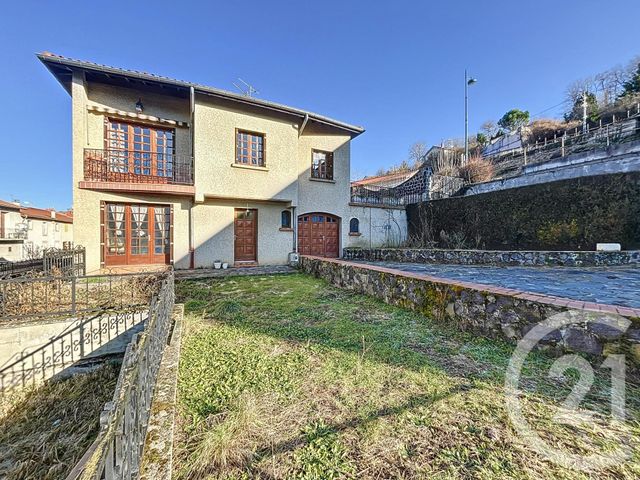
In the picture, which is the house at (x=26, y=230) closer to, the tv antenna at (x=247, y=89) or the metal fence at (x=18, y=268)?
the metal fence at (x=18, y=268)

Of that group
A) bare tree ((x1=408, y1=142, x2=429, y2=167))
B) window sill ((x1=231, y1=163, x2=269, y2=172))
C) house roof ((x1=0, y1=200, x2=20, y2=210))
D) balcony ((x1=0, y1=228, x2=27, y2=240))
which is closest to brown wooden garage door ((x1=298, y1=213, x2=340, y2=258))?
window sill ((x1=231, y1=163, x2=269, y2=172))

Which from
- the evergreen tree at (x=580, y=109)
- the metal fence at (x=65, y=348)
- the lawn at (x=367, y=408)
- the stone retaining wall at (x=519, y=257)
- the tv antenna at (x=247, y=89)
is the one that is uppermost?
the evergreen tree at (x=580, y=109)

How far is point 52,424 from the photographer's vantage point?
4.39 meters

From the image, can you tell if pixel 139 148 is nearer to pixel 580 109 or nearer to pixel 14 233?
pixel 14 233

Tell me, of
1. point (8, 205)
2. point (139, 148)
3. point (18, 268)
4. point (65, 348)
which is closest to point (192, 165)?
point (139, 148)

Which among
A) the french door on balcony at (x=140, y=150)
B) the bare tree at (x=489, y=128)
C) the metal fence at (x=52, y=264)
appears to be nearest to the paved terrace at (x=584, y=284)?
the metal fence at (x=52, y=264)

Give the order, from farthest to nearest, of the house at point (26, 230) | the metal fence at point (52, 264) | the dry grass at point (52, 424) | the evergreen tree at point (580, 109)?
the evergreen tree at point (580, 109), the house at point (26, 230), the metal fence at point (52, 264), the dry grass at point (52, 424)

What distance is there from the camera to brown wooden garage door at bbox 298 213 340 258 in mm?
13781

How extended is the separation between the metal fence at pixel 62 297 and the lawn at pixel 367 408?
12.0 feet

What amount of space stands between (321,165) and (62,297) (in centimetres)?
1139

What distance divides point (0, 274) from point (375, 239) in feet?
47.5

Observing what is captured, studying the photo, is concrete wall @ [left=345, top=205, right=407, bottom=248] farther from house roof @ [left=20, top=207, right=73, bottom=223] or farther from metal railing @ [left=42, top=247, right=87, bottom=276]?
house roof @ [left=20, top=207, right=73, bottom=223]

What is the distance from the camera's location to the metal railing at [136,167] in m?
9.59

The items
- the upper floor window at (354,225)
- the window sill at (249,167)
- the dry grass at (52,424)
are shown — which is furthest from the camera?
Answer: the upper floor window at (354,225)
